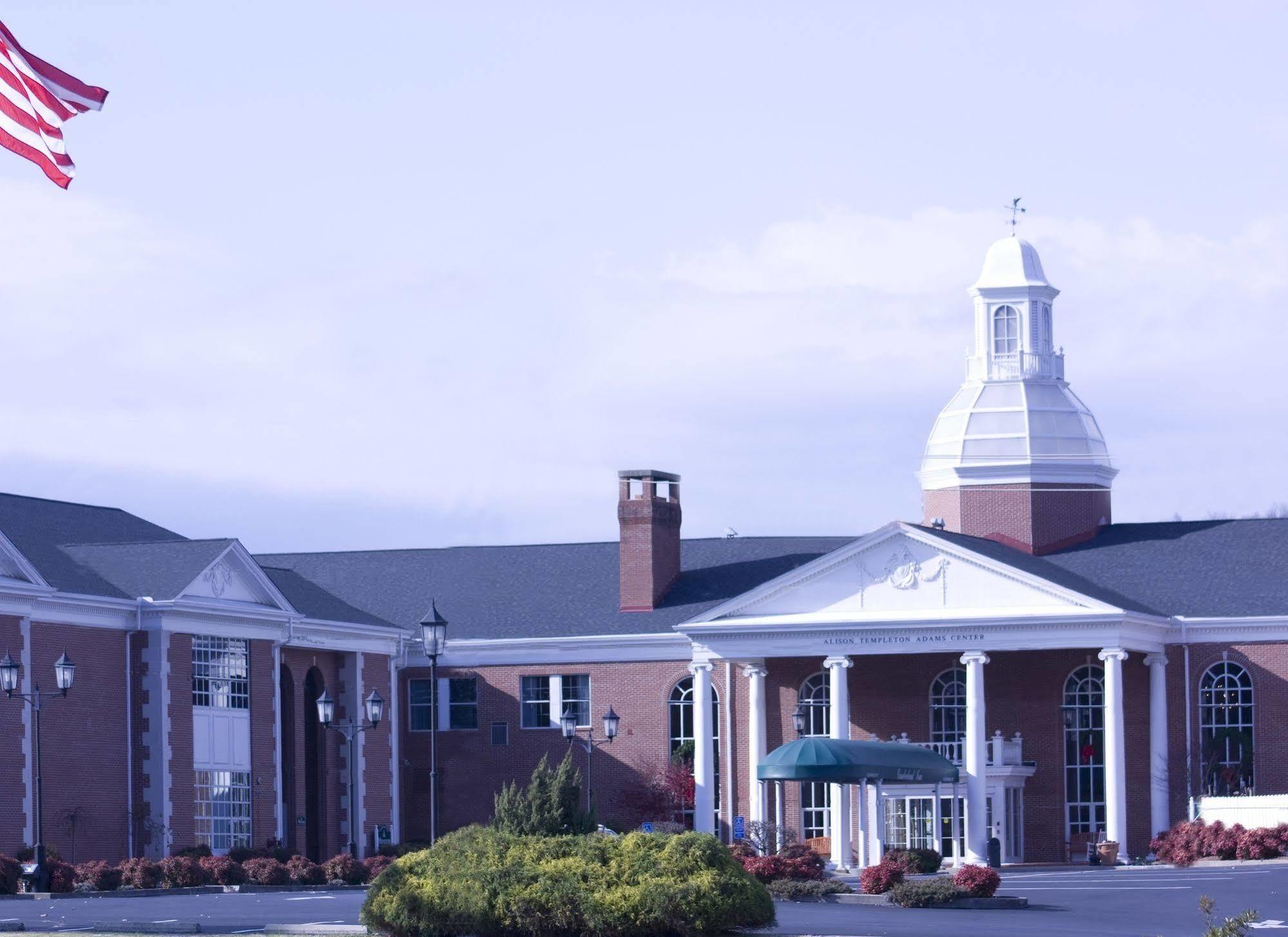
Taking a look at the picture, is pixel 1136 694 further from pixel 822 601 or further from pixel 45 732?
pixel 45 732

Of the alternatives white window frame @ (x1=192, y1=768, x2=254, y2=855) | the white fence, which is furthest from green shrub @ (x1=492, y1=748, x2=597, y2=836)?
the white fence

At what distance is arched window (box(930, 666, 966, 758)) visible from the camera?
6347 centimetres

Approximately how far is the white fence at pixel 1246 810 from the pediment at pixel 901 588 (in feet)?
18.5

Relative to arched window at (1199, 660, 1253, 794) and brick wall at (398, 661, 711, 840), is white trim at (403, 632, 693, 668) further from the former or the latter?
arched window at (1199, 660, 1253, 794)

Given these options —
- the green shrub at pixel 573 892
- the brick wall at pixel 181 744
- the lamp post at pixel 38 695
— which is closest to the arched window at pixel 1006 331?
the brick wall at pixel 181 744

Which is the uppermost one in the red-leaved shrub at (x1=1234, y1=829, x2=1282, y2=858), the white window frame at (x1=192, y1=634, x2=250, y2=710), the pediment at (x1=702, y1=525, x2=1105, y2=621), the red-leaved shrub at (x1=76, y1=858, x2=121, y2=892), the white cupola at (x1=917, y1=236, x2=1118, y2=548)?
the white cupola at (x1=917, y1=236, x2=1118, y2=548)

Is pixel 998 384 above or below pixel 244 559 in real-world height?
above

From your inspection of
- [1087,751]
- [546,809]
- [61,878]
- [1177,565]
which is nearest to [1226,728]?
[1087,751]

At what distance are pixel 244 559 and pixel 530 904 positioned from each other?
3134 centimetres

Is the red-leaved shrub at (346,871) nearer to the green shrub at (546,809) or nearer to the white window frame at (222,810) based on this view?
the white window frame at (222,810)

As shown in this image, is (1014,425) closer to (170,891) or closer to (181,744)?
(181,744)

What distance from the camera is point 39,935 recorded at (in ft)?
99.7

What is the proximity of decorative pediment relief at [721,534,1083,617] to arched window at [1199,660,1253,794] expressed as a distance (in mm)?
4956

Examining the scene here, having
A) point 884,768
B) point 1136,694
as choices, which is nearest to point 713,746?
point 1136,694
